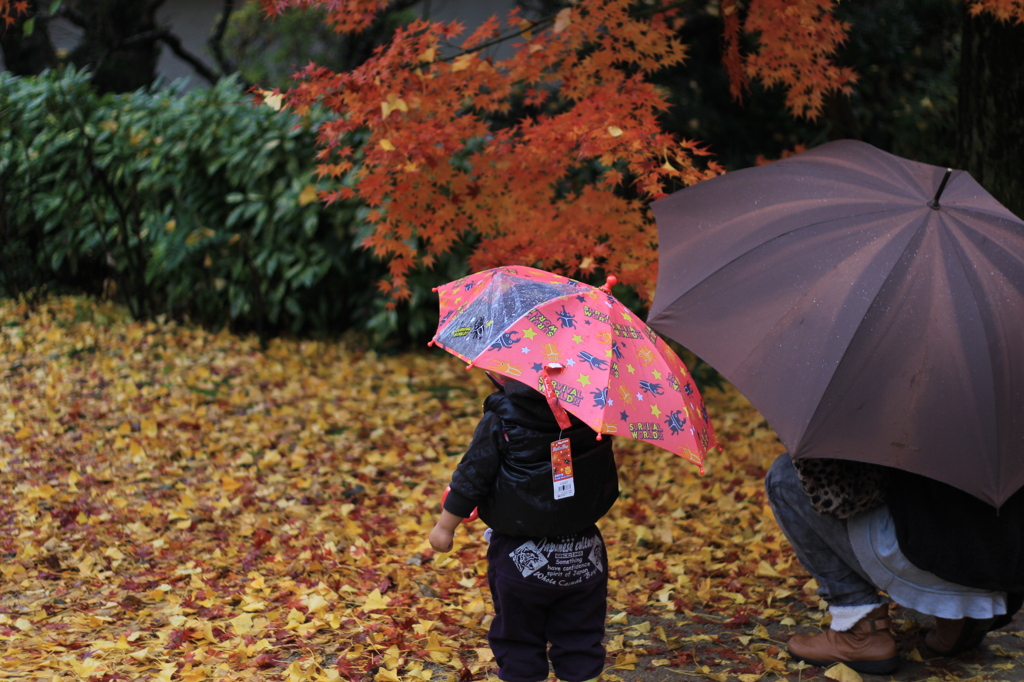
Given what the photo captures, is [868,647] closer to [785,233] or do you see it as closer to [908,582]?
[908,582]

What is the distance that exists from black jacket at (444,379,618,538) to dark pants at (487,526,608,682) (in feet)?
0.23

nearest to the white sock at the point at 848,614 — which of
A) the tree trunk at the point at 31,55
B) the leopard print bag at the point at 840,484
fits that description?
the leopard print bag at the point at 840,484

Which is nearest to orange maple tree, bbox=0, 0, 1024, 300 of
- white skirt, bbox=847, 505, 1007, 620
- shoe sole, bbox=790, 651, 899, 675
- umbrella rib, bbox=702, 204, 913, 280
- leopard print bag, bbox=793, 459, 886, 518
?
umbrella rib, bbox=702, 204, 913, 280

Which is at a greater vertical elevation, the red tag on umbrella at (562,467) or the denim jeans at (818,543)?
the red tag on umbrella at (562,467)

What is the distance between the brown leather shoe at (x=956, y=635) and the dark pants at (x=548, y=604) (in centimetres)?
117

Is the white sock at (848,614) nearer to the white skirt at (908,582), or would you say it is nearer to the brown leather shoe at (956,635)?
the white skirt at (908,582)

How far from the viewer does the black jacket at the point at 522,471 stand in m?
2.17

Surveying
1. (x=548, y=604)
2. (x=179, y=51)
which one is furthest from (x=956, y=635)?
(x=179, y=51)

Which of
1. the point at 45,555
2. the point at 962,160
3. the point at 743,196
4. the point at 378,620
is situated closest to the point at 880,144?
the point at 962,160

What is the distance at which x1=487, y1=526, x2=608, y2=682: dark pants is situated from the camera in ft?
7.39

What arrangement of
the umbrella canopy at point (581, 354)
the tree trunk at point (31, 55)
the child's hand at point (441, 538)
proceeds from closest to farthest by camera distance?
the umbrella canopy at point (581, 354) → the child's hand at point (441, 538) → the tree trunk at point (31, 55)

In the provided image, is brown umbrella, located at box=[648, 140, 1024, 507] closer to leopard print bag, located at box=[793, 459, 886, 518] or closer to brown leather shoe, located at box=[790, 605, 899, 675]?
leopard print bag, located at box=[793, 459, 886, 518]

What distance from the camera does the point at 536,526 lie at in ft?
7.22

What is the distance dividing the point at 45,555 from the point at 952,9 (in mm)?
7337
